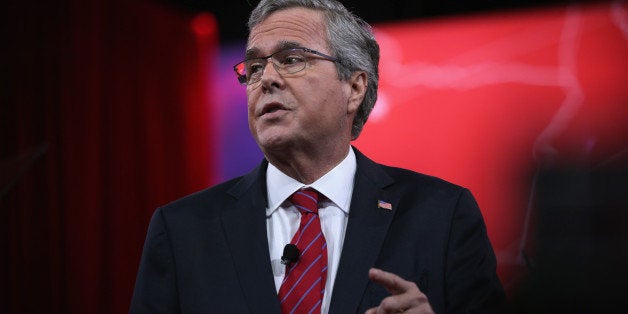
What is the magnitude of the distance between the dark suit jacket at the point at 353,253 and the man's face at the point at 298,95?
155mm

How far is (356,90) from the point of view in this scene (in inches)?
68.8

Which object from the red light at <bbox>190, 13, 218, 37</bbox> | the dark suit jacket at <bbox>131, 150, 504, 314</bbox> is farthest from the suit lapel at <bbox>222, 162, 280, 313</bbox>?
the red light at <bbox>190, 13, 218, 37</bbox>

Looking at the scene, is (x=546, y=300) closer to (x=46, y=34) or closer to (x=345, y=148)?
(x=345, y=148)

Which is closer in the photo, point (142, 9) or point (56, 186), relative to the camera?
point (56, 186)

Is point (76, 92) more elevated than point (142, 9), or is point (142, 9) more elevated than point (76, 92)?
point (142, 9)

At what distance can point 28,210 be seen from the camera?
10.9ft

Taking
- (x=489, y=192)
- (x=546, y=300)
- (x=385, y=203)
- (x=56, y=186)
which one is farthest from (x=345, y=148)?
(x=56, y=186)

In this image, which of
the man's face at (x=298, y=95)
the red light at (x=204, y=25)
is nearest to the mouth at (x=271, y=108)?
the man's face at (x=298, y=95)

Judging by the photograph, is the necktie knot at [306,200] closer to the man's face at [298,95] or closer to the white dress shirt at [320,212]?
the white dress shirt at [320,212]

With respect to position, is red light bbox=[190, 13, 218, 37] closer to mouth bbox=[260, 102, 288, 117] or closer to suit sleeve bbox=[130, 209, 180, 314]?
mouth bbox=[260, 102, 288, 117]

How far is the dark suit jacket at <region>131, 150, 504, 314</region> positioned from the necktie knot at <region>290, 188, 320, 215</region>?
9 cm

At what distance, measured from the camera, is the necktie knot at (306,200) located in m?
1.48

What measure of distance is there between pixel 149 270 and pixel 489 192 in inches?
88.7

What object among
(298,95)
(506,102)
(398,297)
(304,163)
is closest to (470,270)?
(398,297)
